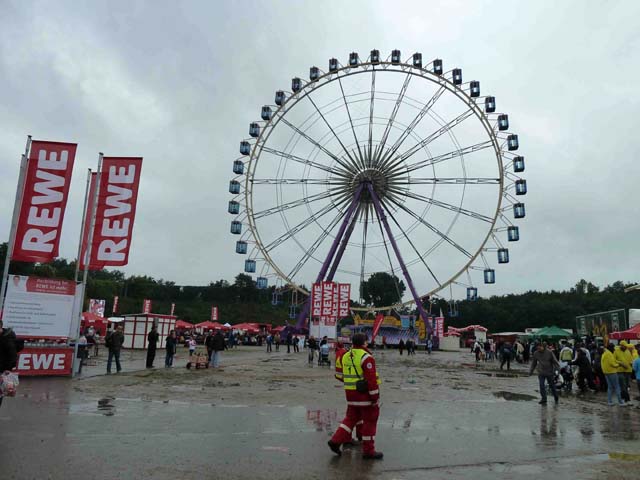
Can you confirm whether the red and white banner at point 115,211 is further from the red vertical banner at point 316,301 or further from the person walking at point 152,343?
the red vertical banner at point 316,301

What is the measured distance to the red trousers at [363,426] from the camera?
6.42 m

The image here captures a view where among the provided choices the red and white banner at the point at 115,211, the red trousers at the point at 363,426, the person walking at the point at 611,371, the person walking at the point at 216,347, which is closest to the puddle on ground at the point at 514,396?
the person walking at the point at 611,371

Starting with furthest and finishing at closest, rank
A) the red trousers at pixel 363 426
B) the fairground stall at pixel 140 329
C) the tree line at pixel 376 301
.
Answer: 1. the tree line at pixel 376 301
2. the fairground stall at pixel 140 329
3. the red trousers at pixel 363 426

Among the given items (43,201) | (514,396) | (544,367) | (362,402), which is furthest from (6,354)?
(514,396)

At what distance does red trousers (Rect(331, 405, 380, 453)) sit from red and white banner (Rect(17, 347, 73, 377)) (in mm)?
11447

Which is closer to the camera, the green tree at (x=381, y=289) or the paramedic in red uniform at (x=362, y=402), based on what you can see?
→ the paramedic in red uniform at (x=362, y=402)

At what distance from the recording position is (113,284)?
102625 millimetres

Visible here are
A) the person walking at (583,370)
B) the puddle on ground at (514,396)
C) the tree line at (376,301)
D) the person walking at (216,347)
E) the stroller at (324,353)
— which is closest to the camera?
the puddle on ground at (514,396)

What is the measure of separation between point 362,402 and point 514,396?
379 inches

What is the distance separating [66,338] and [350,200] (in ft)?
79.9

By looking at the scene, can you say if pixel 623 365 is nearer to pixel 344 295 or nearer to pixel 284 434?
pixel 284 434

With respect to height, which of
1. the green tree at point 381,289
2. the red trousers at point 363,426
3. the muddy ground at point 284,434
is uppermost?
the green tree at point 381,289

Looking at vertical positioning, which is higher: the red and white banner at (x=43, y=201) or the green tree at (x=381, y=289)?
→ the green tree at (x=381, y=289)

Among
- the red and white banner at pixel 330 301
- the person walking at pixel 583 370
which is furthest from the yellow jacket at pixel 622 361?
the red and white banner at pixel 330 301
